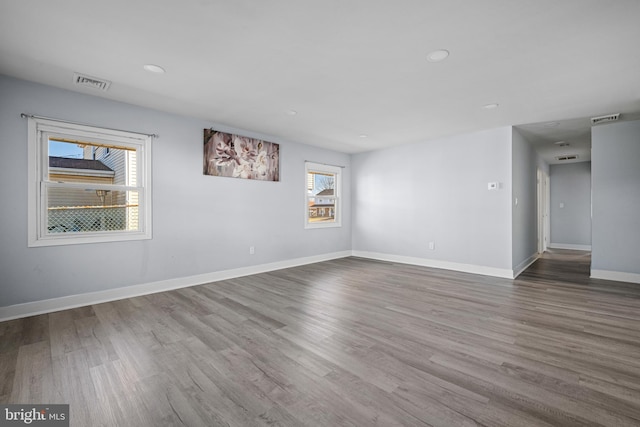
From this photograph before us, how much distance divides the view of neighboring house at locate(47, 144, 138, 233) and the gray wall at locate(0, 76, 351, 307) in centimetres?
25

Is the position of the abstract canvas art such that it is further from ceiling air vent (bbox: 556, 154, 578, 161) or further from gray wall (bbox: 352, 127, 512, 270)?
ceiling air vent (bbox: 556, 154, 578, 161)

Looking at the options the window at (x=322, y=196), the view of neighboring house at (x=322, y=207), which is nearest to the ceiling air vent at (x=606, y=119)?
the window at (x=322, y=196)

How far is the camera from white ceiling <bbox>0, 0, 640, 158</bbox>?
195cm

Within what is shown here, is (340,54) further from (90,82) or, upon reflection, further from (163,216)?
(163,216)

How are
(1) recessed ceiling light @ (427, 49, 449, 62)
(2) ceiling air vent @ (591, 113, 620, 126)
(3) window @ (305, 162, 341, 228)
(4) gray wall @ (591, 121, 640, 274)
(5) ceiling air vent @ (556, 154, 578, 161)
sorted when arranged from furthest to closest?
(5) ceiling air vent @ (556, 154, 578, 161) → (3) window @ (305, 162, 341, 228) → (4) gray wall @ (591, 121, 640, 274) → (2) ceiling air vent @ (591, 113, 620, 126) → (1) recessed ceiling light @ (427, 49, 449, 62)

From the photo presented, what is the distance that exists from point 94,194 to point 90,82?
4.42ft

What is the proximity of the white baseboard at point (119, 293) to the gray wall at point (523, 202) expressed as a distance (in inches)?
172

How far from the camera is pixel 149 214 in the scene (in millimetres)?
3854

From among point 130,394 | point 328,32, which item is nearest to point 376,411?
point 130,394

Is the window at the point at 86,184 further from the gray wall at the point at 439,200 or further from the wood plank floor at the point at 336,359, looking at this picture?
the gray wall at the point at 439,200

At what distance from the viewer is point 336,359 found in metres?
2.14

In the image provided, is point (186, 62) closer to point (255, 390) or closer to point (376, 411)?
point (255, 390)

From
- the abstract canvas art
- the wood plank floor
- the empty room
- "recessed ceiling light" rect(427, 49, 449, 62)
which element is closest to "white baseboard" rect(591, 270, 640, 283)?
the empty room

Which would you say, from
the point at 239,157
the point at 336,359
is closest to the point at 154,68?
the point at 239,157
